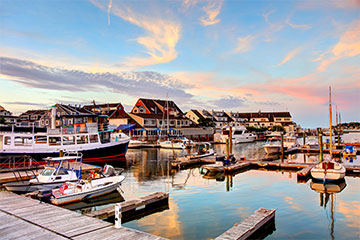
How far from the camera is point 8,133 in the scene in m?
33.7

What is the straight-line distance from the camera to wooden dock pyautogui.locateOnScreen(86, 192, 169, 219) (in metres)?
13.9

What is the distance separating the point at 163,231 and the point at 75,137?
28.0 meters

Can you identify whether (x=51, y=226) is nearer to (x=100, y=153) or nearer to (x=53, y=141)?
(x=53, y=141)

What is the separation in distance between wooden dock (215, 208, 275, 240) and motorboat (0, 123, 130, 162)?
2884 cm

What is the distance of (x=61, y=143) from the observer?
121 ft

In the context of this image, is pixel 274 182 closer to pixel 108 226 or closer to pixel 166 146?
pixel 108 226

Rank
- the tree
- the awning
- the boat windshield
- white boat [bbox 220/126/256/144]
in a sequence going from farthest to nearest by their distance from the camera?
the tree, white boat [bbox 220/126/256/144], the awning, the boat windshield

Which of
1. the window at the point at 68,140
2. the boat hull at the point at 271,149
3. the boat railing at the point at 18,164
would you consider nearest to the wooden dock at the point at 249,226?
the boat railing at the point at 18,164

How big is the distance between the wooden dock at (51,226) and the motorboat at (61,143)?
23152 mm

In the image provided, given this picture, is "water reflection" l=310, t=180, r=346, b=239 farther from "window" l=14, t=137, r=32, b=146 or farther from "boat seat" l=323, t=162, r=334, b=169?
"window" l=14, t=137, r=32, b=146

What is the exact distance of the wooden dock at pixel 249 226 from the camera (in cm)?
1071

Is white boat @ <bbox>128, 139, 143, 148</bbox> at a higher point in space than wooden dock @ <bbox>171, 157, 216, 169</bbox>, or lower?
higher

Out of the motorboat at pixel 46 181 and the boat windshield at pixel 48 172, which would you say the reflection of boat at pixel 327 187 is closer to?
the motorboat at pixel 46 181

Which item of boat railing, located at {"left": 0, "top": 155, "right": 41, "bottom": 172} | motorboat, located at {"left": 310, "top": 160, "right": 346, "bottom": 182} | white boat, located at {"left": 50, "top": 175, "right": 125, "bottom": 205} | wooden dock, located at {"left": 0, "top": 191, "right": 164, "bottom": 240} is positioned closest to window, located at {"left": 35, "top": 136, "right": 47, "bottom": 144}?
boat railing, located at {"left": 0, "top": 155, "right": 41, "bottom": 172}
